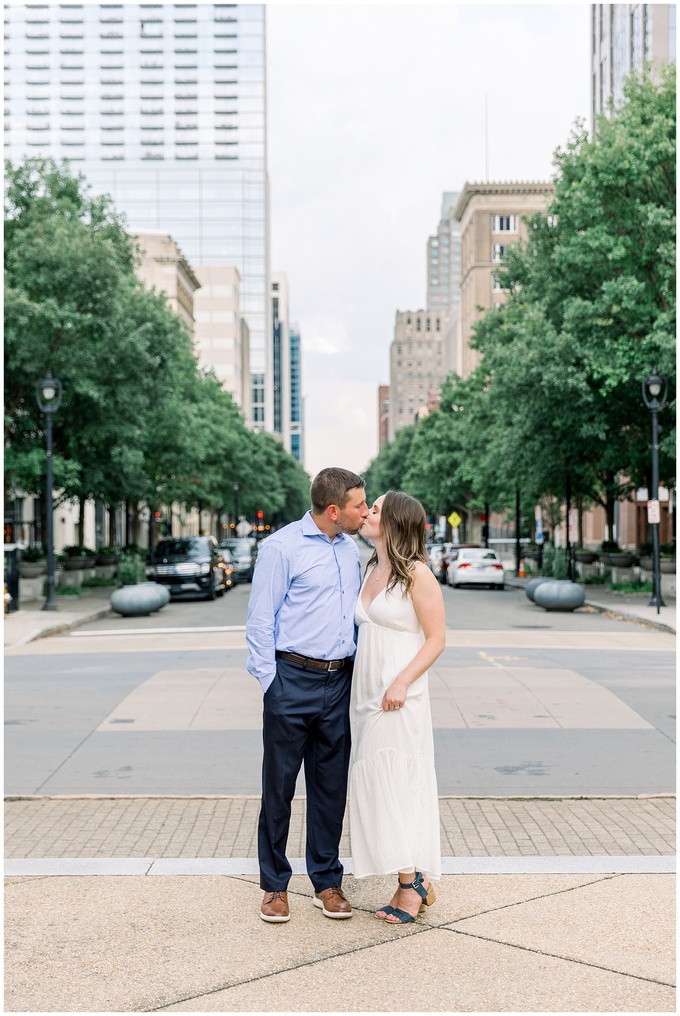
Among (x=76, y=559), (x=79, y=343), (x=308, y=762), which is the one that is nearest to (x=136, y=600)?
(x=79, y=343)

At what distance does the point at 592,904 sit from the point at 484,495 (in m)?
45.0

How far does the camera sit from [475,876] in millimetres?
5598

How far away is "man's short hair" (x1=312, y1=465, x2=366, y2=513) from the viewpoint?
16.7ft

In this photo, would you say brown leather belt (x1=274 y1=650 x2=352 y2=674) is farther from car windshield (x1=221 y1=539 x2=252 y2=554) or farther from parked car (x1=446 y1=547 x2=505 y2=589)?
car windshield (x1=221 y1=539 x2=252 y2=554)

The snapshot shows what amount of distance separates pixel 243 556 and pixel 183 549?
12.8 meters

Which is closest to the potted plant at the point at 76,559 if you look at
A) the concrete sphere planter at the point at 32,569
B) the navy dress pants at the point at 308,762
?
the concrete sphere planter at the point at 32,569

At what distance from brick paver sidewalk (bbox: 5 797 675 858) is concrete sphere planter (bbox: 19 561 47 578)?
81.9 feet

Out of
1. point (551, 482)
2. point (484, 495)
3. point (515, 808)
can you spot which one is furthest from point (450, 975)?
point (484, 495)

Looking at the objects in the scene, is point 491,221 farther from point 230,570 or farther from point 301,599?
point 301,599

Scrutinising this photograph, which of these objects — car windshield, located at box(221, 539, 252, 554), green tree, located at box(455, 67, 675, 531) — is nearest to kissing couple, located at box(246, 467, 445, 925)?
green tree, located at box(455, 67, 675, 531)

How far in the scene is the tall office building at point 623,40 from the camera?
206 feet

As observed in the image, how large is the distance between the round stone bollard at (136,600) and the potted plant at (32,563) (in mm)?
7449

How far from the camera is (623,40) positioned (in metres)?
68.9

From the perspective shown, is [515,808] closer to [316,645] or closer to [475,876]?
[475,876]
